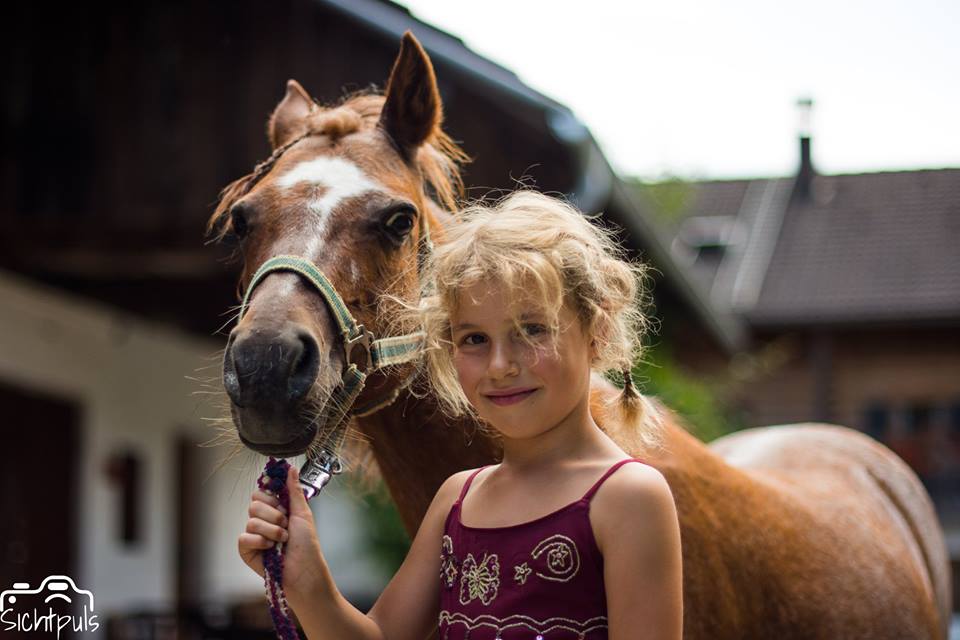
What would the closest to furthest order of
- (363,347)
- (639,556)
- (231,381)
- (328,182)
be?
1. (639,556)
2. (231,381)
3. (363,347)
4. (328,182)

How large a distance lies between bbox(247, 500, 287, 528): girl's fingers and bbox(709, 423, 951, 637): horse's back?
1.47 metres

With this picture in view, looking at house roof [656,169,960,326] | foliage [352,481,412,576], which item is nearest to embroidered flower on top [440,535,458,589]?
foliage [352,481,412,576]

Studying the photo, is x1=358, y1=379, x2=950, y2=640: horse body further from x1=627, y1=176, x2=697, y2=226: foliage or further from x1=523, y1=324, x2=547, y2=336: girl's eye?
x1=627, y1=176, x2=697, y2=226: foliage

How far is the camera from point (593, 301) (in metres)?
1.59

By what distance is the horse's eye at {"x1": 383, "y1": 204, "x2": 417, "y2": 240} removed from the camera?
6.70 feet

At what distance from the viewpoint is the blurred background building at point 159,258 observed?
18.3 feet

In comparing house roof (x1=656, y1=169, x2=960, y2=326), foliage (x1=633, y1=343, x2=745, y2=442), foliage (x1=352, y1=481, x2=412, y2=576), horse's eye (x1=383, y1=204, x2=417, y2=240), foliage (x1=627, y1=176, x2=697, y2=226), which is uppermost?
foliage (x1=627, y1=176, x2=697, y2=226)

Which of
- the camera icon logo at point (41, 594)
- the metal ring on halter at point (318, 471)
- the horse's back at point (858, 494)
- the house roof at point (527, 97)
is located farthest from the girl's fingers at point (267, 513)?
the camera icon logo at point (41, 594)

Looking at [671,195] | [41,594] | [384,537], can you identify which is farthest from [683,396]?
[671,195]

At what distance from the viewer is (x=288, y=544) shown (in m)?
1.57

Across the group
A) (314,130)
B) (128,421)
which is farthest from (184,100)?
(314,130)

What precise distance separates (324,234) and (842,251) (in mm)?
17250

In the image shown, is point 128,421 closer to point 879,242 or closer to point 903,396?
point 903,396

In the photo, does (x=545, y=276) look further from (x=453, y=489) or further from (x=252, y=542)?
(x=252, y=542)
